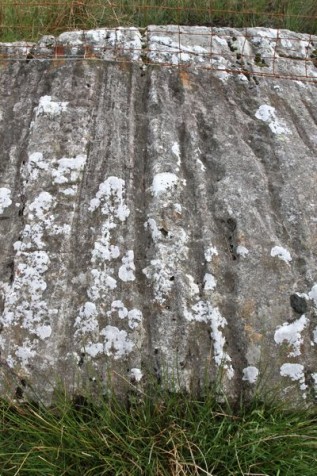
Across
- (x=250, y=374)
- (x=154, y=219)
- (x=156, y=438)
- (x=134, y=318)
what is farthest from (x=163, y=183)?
(x=156, y=438)

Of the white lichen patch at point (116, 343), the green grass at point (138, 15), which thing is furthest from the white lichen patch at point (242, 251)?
the green grass at point (138, 15)

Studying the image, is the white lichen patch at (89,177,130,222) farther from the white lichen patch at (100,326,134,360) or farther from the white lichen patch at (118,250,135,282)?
the white lichen patch at (100,326,134,360)

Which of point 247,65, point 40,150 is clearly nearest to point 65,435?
point 40,150

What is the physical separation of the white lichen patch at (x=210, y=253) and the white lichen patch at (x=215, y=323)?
0.18 meters

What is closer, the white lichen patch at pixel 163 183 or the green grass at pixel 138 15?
the white lichen patch at pixel 163 183

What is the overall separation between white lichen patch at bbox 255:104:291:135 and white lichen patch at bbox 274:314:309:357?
3.19 ft

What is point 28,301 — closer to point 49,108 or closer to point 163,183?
point 163,183

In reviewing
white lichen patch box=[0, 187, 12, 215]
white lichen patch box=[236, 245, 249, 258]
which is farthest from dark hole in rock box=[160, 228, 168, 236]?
white lichen patch box=[0, 187, 12, 215]

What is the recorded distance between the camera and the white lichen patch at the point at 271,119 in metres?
A: 2.56

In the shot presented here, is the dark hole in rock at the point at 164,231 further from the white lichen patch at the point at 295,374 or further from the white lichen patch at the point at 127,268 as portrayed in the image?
the white lichen patch at the point at 295,374

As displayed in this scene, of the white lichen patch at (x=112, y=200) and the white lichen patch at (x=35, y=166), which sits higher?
the white lichen patch at (x=35, y=166)

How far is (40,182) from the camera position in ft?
7.48

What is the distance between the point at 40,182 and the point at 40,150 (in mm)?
169

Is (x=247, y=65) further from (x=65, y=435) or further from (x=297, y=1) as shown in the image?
(x=297, y=1)
